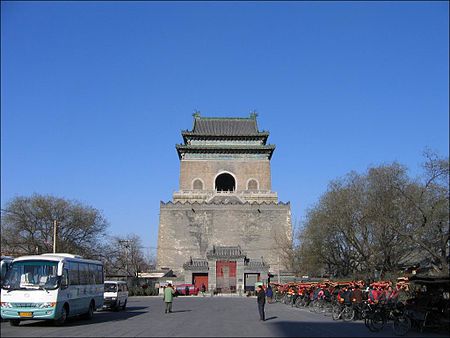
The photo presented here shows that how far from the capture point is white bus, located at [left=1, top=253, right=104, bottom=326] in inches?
649

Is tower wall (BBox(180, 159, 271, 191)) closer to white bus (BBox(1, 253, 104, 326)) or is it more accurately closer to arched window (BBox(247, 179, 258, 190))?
arched window (BBox(247, 179, 258, 190))

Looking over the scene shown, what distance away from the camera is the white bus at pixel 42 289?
54.1ft

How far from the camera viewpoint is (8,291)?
16.8 meters

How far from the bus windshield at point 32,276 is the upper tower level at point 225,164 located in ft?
151

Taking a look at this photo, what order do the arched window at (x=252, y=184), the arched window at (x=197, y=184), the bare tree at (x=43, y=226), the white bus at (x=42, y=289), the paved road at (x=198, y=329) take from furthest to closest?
the arched window at (x=252, y=184) < the arched window at (x=197, y=184) < the bare tree at (x=43, y=226) < the white bus at (x=42, y=289) < the paved road at (x=198, y=329)

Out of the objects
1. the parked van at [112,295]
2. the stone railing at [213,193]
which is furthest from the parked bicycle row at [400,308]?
the stone railing at [213,193]

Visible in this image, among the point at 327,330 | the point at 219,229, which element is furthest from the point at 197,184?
the point at 327,330

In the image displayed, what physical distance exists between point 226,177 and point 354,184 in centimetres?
3253

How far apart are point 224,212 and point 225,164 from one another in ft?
26.9

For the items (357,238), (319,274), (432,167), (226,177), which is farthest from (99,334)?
(226,177)

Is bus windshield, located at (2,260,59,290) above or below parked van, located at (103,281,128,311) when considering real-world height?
above

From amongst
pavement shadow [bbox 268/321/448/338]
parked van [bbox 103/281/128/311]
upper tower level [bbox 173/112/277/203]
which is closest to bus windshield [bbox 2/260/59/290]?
pavement shadow [bbox 268/321/448/338]

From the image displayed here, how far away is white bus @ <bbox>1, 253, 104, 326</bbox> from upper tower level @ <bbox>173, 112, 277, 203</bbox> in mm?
45076

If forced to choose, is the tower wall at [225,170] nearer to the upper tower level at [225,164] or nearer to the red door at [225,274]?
the upper tower level at [225,164]
